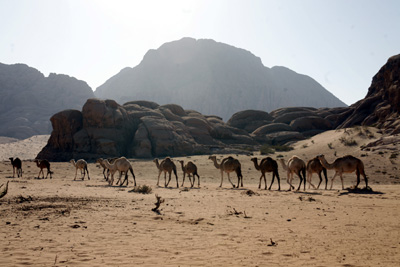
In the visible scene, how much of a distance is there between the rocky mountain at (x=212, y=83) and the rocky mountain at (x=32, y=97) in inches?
1189

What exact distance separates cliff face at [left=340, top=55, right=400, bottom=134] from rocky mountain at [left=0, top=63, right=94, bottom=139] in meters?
106

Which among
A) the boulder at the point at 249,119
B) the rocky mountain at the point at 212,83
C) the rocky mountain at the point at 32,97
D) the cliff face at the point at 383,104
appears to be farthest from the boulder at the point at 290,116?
the rocky mountain at the point at 32,97

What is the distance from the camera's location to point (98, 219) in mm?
9523

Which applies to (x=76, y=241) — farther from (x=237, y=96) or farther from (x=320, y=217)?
(x=237, y=96)

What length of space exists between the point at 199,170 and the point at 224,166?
34.0 ft

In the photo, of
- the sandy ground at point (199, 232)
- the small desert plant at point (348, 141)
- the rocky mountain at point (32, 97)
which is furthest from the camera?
the rocky mountain at point (32, 97)

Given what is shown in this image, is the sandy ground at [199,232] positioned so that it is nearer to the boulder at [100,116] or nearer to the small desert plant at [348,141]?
the small desert plant at [348,141]

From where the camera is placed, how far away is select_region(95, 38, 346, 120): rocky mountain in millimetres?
167125

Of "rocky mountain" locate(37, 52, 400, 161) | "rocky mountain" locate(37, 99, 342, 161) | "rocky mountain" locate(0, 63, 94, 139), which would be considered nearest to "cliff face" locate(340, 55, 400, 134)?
"rocky mountain" locate(37, 52, 400, 161)

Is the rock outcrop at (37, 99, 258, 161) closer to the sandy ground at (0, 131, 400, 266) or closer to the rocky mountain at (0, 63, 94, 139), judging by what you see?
the sandy ground at (0, 131, 400, 266)

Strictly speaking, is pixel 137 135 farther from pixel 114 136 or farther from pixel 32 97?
pixel 32 97

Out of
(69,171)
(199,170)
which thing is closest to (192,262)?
(199,170)

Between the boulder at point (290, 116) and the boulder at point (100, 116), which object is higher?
the boulder at point (290, 116)

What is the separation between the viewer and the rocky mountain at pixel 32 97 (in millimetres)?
118125
